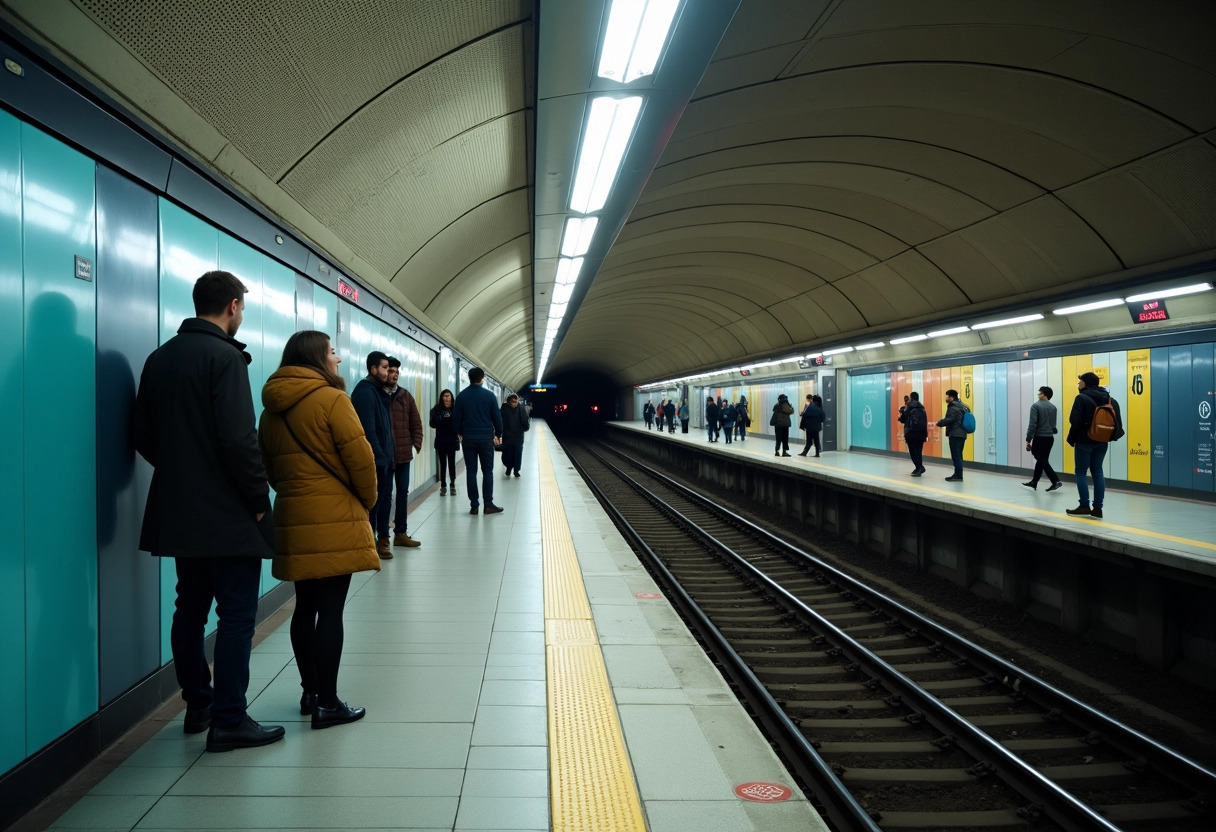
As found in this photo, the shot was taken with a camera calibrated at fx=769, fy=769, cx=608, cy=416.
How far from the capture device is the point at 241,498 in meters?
2.93

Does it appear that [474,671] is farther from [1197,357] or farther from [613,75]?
[1197,357]

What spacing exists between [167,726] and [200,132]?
2.80m

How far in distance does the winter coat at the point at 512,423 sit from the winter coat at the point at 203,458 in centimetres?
906

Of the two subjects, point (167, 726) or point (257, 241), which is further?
point (257, 241)

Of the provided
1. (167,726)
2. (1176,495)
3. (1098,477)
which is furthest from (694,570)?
(167,726)

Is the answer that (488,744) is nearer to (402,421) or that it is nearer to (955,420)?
(402,421)

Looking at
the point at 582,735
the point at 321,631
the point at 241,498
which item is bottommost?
the point at 582,735

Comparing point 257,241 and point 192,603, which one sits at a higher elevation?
point 257,241

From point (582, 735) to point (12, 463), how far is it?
2.27 meters

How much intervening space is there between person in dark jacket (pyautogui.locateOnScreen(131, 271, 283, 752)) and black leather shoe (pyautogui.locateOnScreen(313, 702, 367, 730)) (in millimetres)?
164

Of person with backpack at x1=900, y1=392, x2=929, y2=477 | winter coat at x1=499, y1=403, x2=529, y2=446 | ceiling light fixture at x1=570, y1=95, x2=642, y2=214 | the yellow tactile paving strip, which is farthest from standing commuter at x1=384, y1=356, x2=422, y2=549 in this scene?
person with backpack at x1=900, y1=392, x2=929, y2=477

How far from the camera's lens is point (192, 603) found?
300 centimetres

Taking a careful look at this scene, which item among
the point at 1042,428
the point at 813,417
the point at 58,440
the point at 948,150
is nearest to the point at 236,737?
the point at 58,440

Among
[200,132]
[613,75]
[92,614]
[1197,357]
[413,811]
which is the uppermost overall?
[613,75]
